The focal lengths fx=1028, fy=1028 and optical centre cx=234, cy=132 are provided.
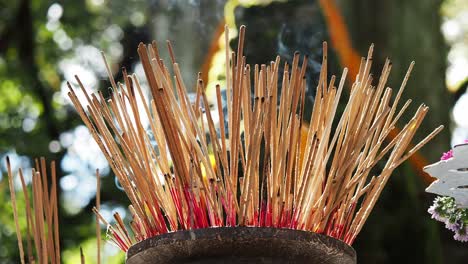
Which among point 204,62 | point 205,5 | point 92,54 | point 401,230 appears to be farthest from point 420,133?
point 92,54

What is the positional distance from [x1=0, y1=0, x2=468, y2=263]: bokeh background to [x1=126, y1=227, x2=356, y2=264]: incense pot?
2.71m

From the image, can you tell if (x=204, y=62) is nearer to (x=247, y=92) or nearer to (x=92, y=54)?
(x=247, y=92)

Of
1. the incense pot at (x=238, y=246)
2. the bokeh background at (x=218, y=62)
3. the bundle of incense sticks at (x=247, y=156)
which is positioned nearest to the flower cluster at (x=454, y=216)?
the bundle of incense sticks at (x=247, y=156)

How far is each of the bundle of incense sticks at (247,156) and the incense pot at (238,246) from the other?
44 millimetres

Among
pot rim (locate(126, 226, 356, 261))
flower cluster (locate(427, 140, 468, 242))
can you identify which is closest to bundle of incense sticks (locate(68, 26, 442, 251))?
pot rim (locate(126, 226, 356, 261))

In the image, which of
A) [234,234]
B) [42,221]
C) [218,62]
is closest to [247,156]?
[234,234]

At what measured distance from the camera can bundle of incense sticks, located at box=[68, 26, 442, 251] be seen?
6.52 feet

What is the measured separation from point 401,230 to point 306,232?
292 cm

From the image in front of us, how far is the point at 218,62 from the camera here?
5.49 meters

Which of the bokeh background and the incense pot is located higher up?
the bokeh background

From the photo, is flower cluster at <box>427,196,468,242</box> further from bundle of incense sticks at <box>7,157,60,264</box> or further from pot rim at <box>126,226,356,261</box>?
bundle of incense sticks at <box>7,157,60,264</box>

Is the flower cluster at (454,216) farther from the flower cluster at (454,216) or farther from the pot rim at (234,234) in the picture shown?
the pot rim at (234,234)

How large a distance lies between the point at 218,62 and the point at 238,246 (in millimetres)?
3630

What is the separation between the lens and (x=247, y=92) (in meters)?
2.06
